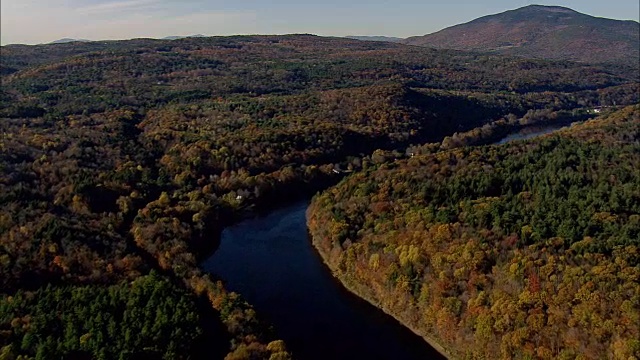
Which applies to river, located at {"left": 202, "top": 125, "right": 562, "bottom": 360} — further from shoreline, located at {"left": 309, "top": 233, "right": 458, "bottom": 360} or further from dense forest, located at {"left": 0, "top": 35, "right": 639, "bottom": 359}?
dense forest, located at {"left": 0, "top": 35, "right": 639, "bottom": 359}

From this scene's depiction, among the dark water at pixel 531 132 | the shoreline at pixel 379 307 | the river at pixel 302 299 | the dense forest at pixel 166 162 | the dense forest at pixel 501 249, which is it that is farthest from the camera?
the dark water at pixel 531 132

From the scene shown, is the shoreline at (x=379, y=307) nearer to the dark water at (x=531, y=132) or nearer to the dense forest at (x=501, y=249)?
the dense forest at (x=501, y=249)

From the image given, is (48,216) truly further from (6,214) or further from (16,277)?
(16,277)

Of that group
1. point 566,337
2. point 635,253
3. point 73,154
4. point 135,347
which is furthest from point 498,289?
point 73,154

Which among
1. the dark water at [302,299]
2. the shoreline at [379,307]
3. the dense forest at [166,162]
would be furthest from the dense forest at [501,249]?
the dense forest at [166,162]

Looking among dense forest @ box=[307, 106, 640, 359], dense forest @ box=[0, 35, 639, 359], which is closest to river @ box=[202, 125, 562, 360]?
dense forest @ box=[307, 106, 640, 359]

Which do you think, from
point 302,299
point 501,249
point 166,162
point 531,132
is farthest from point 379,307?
point 531,132
